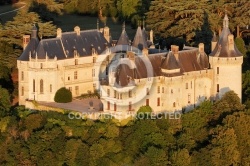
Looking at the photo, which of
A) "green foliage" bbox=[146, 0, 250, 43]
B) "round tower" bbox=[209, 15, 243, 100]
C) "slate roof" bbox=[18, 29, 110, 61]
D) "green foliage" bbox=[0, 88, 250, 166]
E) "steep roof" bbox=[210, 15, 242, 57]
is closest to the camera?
"green foliage" bbox=[0, 88, 250, 166]

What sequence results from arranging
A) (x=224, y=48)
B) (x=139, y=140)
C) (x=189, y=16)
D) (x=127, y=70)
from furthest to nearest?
(x=189, y=16) → (x=224, y=48) → (x=127, y=70) → (x=139, y=140)

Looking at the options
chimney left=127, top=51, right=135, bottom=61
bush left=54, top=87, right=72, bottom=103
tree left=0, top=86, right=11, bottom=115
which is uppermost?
chimney left=127, top=51, right=135, bottom=61

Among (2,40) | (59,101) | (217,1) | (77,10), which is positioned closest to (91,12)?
(77,10)

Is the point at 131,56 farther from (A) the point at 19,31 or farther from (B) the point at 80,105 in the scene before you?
(A) the point at 19,31

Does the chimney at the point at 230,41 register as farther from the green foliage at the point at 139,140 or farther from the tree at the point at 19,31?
Result: the tree at the point at 19,31

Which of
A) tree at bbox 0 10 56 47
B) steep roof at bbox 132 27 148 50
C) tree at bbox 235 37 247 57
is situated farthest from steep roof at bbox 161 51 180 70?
tree at bbox 235 37 247 57

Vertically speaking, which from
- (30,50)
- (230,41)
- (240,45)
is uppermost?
(230,41)

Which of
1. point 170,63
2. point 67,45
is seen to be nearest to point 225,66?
point 170,63

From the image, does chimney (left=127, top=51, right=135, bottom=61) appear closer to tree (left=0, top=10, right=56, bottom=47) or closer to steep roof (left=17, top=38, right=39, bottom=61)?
steep roof (left=17, top=38, right=39, bottom=61)

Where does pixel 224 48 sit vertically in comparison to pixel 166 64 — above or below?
above
